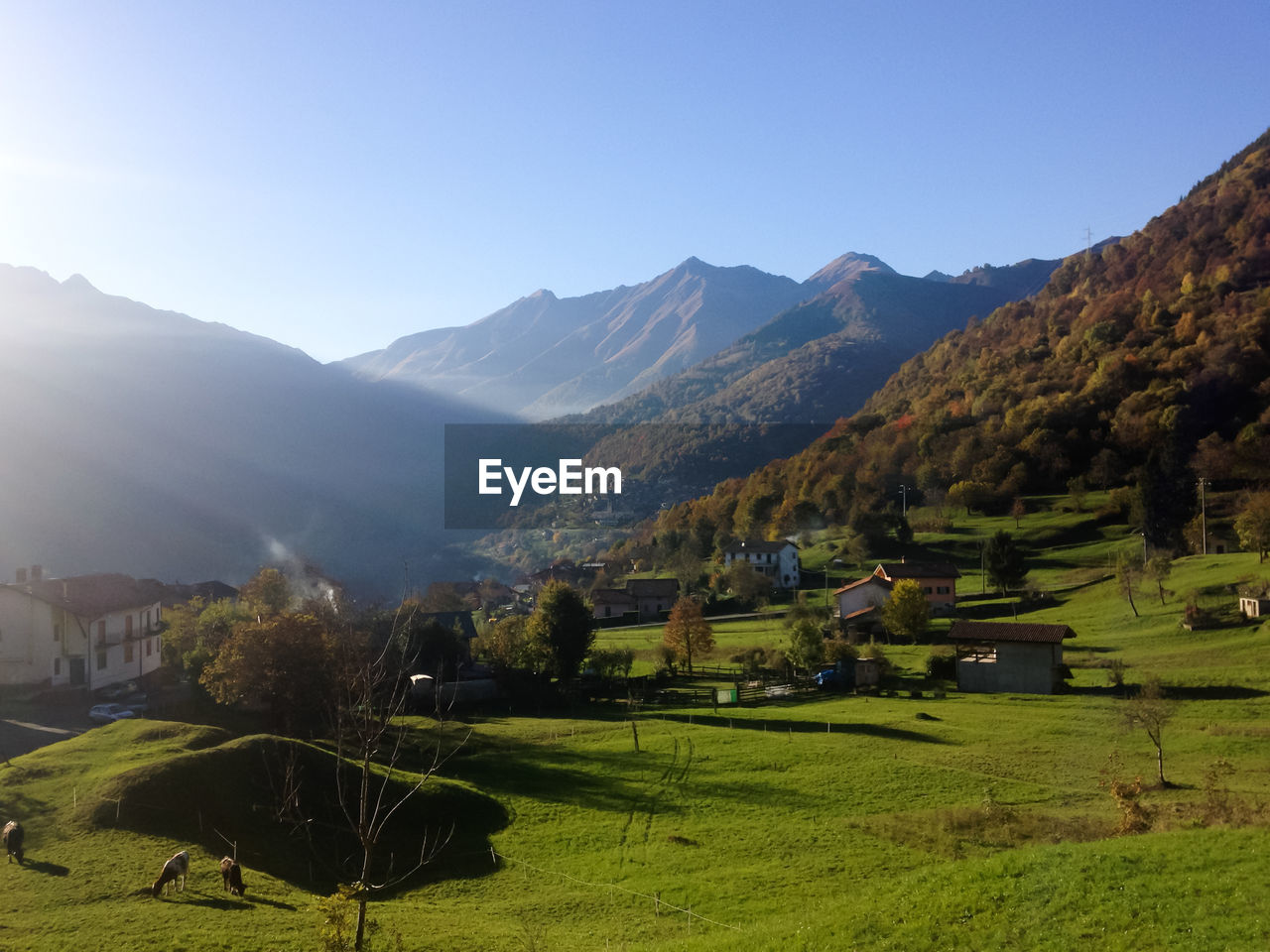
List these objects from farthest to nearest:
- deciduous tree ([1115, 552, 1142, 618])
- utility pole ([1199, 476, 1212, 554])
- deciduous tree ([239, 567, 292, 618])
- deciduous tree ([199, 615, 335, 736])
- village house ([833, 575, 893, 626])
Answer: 1. village house ([833, 575, 893, 626])
2. utility pole ([1199, 476, 1212, 554])
3. deciduous tree ([239, 567, 292, 618])
4. deciduous tree ([1115, 552, 1142, 618])
5. deciduous tree ([199, 615, 335, 736])

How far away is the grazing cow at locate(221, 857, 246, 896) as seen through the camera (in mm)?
15688

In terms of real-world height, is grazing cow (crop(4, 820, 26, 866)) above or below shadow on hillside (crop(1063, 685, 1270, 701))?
above

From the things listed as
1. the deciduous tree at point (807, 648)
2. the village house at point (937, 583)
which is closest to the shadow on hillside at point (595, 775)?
the deciduous tree at point (807, 648)

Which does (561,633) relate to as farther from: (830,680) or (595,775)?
(595,775)

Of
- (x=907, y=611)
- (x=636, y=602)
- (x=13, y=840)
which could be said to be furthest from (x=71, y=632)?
(x=636, y=602)

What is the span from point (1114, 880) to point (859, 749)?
17726mm

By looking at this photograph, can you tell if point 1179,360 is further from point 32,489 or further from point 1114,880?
point 32,489

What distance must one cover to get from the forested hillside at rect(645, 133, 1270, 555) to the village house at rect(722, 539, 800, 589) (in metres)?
8.89

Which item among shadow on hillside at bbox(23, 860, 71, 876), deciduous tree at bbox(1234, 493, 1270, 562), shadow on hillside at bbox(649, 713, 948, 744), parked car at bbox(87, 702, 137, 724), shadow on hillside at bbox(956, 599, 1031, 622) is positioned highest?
deciduous tree at bbox(1234, 493, 1270, 562)

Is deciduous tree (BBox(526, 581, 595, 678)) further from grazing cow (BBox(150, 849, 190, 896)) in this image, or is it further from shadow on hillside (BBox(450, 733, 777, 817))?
grazing cow (BBox(150, 849, 190, 896))

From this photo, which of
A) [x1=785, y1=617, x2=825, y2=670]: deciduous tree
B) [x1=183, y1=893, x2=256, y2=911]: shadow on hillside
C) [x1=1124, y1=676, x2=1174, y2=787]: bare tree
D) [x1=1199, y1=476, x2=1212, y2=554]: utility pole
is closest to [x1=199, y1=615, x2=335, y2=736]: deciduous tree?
[x1=183, y1=893, x2=256, y2=911]: shadow on hillside

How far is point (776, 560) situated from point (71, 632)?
60274mm

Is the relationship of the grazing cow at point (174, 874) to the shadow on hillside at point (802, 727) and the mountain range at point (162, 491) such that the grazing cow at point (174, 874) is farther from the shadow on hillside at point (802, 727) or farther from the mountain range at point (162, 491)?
the mountain range at point (162, 491)

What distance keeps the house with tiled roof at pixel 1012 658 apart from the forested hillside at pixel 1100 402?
2992 cm
